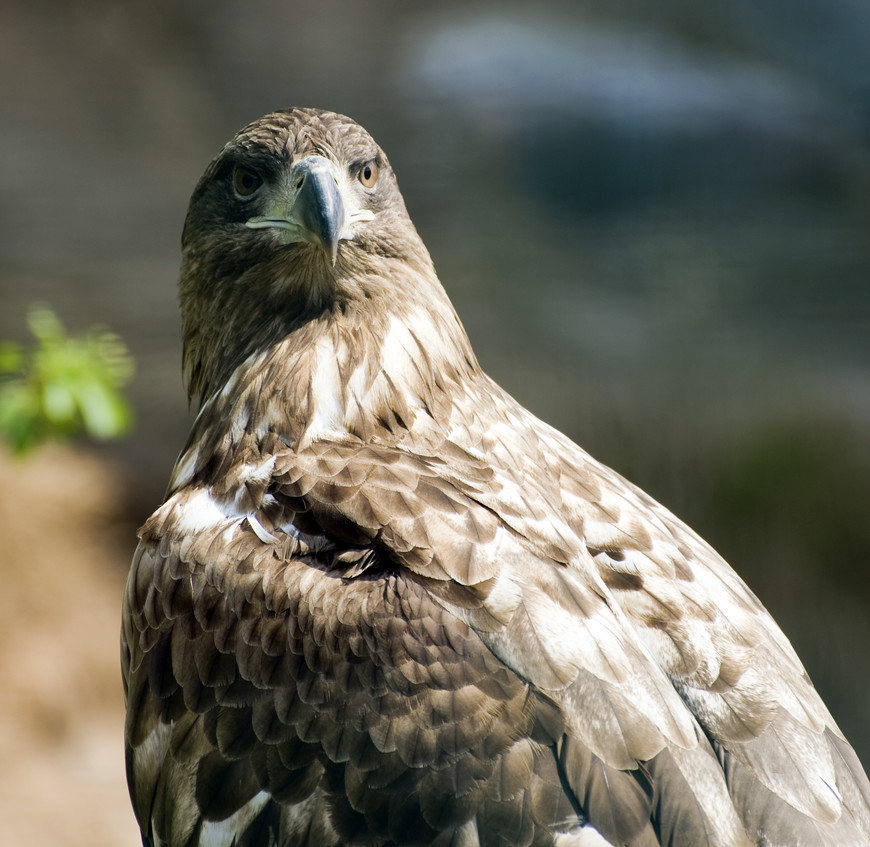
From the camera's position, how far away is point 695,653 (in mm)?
2180

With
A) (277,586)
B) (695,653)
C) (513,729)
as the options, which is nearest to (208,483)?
(277,586)

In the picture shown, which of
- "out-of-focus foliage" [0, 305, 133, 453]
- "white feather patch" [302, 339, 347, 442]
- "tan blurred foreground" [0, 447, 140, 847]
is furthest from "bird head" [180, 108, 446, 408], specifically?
"tan blurred foreground" [0, 447, 140, 847]

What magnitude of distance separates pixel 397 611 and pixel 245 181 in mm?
1129

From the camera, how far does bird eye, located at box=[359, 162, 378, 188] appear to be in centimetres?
259


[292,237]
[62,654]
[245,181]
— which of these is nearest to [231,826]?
[292,237]

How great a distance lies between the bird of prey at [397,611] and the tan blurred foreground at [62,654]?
3834 mm

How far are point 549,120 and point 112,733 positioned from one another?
4.43 m

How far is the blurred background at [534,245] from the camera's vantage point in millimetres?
6000

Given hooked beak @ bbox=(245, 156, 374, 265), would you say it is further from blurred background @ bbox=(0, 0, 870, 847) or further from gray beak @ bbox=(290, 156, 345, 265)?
blurred background @ bbox=(0, 0, 870, 847)

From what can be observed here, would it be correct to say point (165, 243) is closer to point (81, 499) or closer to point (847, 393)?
point (81, 499)

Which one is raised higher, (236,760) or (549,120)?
(549,120)

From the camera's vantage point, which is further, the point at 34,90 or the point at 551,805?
the point at 34,90

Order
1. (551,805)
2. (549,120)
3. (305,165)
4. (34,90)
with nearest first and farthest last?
(551,805)
(305,165)
(549,120)
(34,90)

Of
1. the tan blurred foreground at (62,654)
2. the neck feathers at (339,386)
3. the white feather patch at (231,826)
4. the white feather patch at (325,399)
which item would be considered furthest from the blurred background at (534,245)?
the white feather patch at (231,826)
